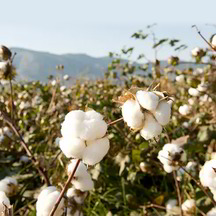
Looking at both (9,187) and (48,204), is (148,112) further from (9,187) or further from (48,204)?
(9,187)

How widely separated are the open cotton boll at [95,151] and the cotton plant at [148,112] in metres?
0.06

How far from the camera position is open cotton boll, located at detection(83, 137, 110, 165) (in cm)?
79

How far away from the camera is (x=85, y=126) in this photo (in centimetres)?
79

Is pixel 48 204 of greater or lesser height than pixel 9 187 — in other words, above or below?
above

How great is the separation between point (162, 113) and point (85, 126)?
5.5 inches

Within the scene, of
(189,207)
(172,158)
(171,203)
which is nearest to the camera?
(172,158)

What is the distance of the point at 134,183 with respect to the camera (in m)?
2.34

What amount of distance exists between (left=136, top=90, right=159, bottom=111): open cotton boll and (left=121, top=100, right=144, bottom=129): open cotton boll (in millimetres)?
→ 11

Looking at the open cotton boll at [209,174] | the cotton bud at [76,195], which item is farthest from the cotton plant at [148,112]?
the cotton bud at [76,195]

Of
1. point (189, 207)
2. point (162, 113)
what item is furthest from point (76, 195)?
point (189, 207)

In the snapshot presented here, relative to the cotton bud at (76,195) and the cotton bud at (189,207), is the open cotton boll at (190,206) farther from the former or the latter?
the cotton bud at (76,195)

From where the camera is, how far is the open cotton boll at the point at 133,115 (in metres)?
0.78

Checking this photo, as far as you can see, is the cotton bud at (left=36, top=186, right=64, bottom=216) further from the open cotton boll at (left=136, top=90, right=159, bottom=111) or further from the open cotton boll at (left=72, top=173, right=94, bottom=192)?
the open cotton boll at (left=136, top=90, right=159, bottom=111)

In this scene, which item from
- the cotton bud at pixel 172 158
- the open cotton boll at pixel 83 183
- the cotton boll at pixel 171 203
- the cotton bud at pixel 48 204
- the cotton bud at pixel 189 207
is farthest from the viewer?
the cotton boll at pixel 171 203
